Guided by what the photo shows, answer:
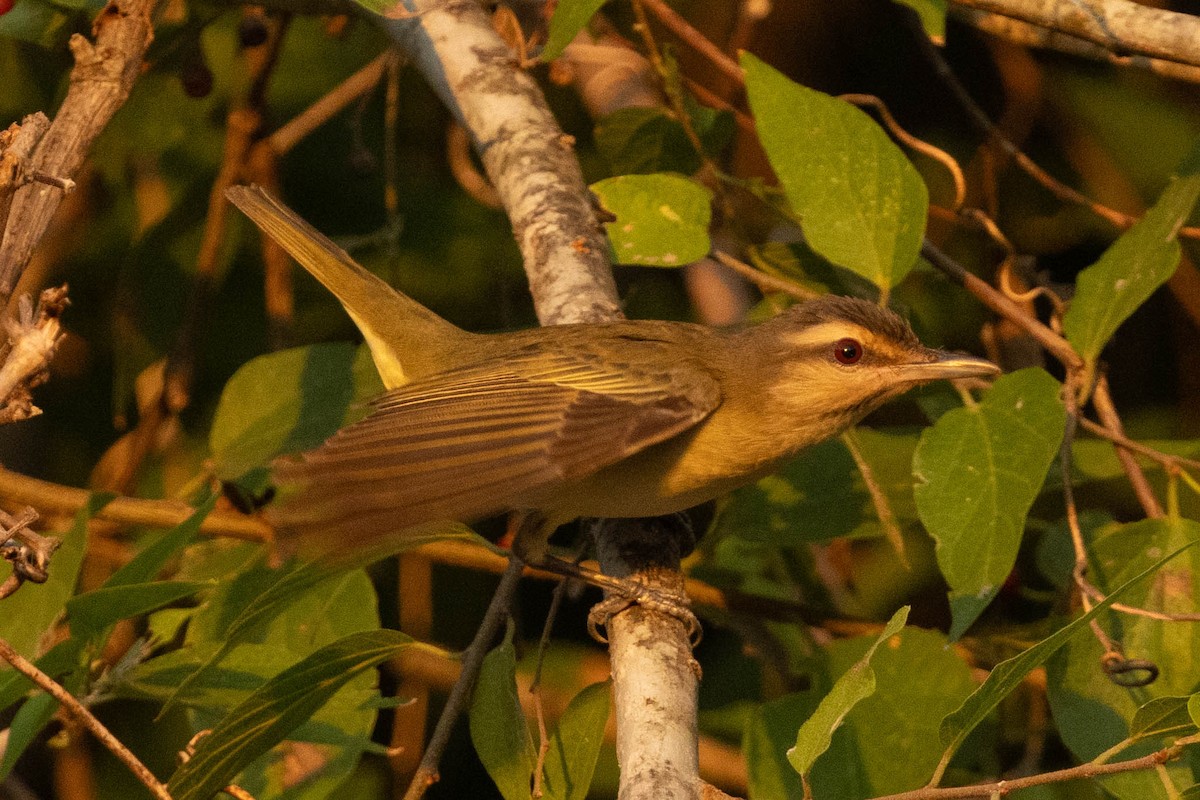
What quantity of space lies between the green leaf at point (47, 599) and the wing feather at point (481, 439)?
0.47 meters

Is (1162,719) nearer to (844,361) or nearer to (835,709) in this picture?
(835,709)

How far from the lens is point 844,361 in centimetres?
330

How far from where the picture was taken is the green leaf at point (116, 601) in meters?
2.32

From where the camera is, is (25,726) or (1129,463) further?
(1129,463)

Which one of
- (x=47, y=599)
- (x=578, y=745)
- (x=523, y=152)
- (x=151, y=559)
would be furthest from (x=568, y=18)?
(x=47, y=599)

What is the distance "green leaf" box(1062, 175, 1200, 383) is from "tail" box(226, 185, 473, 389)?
1.64 metres

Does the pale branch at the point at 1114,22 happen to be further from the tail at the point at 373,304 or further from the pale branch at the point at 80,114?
the pale branch at the point at 80,114

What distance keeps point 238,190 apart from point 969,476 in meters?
2.34

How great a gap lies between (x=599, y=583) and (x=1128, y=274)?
1.45m

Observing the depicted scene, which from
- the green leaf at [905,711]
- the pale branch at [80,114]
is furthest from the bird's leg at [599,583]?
the pale branch at [80,114]

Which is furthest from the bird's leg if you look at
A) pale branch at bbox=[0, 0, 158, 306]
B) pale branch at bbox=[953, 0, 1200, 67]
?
pale branch at bbox=[953, 0, 1200, 67]

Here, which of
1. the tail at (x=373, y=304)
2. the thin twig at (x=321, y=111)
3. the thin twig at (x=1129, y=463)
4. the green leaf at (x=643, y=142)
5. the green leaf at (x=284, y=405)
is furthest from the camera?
the thin twig at (x=321, y=111)

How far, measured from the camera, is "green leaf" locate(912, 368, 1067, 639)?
8.77 ft

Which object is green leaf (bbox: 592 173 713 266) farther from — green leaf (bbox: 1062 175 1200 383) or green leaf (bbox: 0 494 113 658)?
green leaf (bbox: 0 494 113 658)
